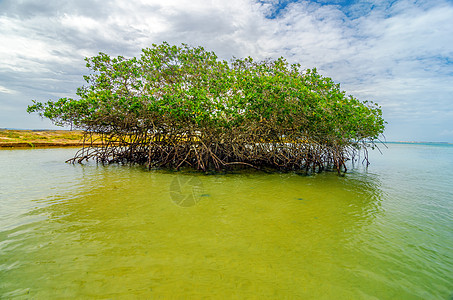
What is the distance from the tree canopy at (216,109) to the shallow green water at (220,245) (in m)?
3.02

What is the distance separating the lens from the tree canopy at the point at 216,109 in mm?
6723

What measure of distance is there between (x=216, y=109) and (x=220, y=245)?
15.8 ft

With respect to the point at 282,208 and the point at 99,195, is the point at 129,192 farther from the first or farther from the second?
the point at 282,208

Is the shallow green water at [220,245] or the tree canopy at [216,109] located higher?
the tree canopy at [216,109]

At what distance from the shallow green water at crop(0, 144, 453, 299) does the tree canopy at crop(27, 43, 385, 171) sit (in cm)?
302

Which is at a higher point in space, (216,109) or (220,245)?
(216,109)

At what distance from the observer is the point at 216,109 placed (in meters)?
6.73

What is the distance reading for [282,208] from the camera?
407 centimetres

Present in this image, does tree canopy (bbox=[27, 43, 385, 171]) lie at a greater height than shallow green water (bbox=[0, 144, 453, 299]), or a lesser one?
greater

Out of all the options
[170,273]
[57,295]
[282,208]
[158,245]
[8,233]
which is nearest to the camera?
[57,295]

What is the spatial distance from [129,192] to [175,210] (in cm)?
172

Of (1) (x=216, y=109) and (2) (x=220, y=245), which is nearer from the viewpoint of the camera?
(2) (x=220, y=245)

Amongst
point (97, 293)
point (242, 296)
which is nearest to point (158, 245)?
point (97, 293)

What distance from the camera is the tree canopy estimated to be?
265 inches
